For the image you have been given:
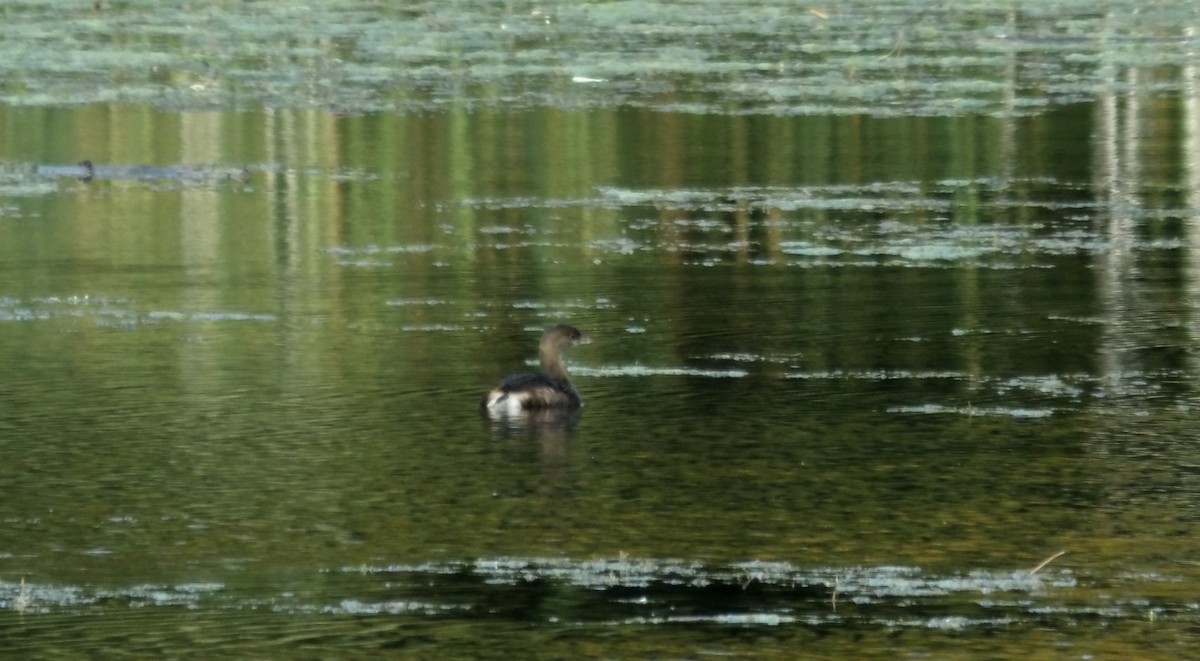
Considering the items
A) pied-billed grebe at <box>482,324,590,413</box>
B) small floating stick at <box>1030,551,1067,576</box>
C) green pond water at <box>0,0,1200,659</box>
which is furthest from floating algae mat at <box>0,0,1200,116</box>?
small floating stick at <box>1030,551,1067,576</box>

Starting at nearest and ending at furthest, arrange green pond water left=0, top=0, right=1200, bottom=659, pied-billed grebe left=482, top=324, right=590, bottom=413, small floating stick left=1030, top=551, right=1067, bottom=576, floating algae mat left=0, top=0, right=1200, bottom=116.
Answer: green pond water left=0, top=0, right=1200, bottom=659 → small floating stick left=1030, top=551, right=1067, bottom=576 → pied-billed grebe left=482, top=324, right=590, bottom=413 → floating algae mat left=0, top=0, right=1200, bottom=116

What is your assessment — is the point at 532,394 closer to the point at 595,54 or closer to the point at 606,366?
the point at 606,366

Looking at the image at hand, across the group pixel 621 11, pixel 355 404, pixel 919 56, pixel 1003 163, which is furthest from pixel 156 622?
pixel 621 11

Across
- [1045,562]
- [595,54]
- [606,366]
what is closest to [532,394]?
[606,366]

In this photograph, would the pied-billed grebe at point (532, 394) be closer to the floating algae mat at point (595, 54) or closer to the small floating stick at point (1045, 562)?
the small floating stick at point (1045, 562)

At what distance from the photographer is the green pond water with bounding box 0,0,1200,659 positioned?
24.6ft

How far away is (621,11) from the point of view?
32.1 metres

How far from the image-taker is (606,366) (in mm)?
11586

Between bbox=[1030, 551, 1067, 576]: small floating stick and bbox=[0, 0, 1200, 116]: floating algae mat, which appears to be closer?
bbox=[1030, 551, 1067, 576]: small floating stick

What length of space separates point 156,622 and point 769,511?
2329mm

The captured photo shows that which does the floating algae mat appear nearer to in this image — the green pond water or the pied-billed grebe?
the green pond water

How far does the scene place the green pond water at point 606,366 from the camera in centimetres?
750

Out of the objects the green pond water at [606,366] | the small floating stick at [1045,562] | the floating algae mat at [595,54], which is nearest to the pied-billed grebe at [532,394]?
the green pond water at [606,366]

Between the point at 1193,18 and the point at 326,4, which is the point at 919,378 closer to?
the point at 1193,18
